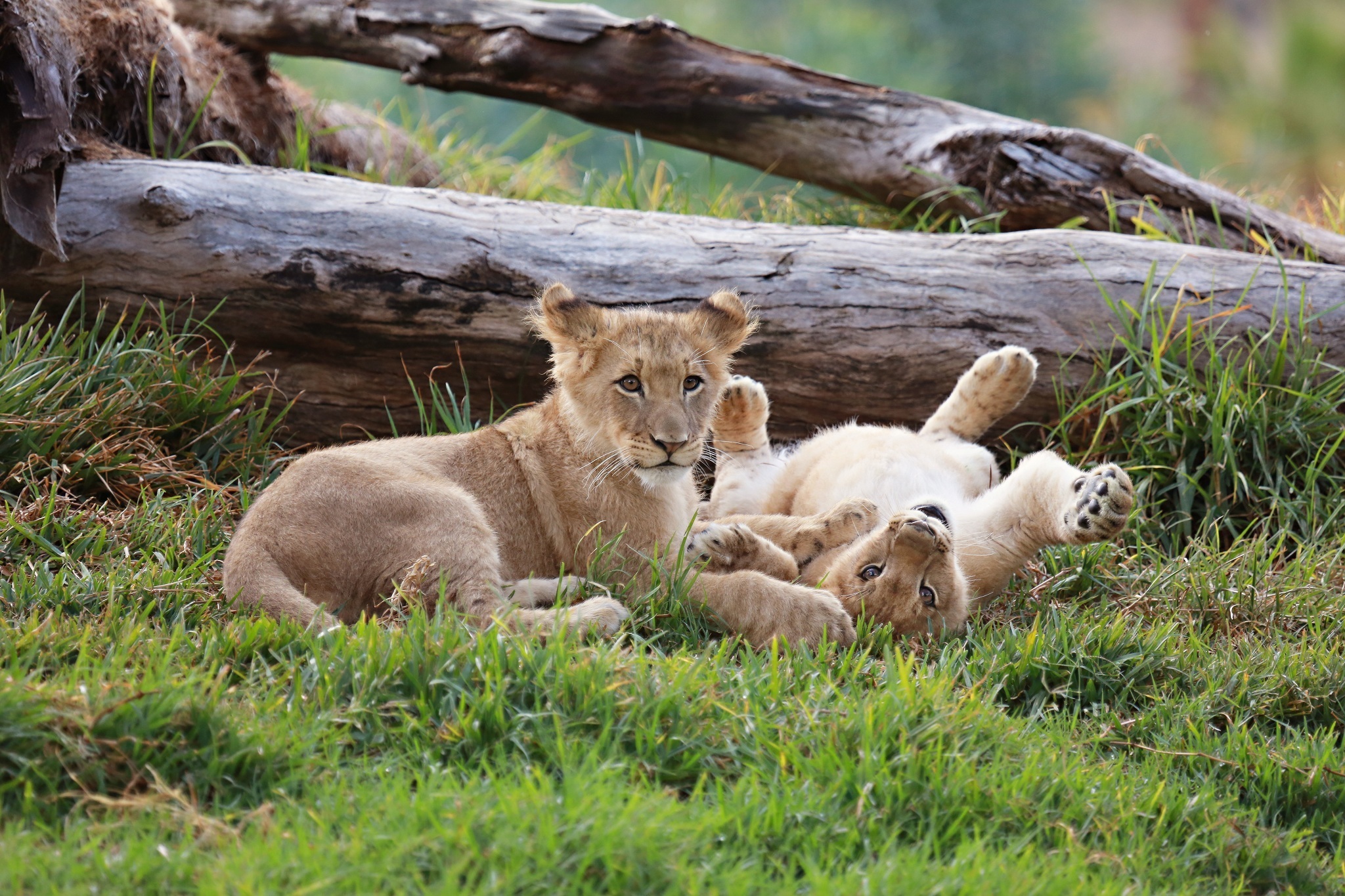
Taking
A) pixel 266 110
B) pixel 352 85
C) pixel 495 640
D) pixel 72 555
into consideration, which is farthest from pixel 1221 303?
pixel 352 85

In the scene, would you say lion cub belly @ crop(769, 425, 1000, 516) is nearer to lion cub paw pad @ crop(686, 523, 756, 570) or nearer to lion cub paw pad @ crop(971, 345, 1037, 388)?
lion cub paw pad @ crop(971, 345, 1037, 388)

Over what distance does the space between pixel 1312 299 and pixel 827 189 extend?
312cm

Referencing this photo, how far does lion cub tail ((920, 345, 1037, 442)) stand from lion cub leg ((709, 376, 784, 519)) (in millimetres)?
742

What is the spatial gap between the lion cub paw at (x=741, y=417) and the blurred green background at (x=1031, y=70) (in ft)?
72.8

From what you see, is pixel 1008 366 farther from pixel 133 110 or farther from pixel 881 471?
pixel 133 110

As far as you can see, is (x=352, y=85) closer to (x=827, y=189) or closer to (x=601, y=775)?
(x=827, y=189)

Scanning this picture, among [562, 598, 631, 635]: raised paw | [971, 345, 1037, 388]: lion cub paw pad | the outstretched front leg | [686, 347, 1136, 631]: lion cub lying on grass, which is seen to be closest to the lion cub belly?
[686, 347, 1136, 631]: lion cub lying on grass

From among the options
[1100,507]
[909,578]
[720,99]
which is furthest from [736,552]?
[720,99]

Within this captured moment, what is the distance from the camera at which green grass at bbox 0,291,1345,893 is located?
2.72 metres

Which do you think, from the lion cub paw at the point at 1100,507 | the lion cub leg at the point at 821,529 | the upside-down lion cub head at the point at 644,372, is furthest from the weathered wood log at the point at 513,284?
the lion cub paw at the point at 1100,507

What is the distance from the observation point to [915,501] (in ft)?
16.4

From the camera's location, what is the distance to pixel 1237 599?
15.6 ft

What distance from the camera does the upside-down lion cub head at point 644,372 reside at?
441 centimetres

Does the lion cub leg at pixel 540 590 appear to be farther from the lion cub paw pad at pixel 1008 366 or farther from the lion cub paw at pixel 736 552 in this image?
the lion cub paw pad at pixel 1008 366
